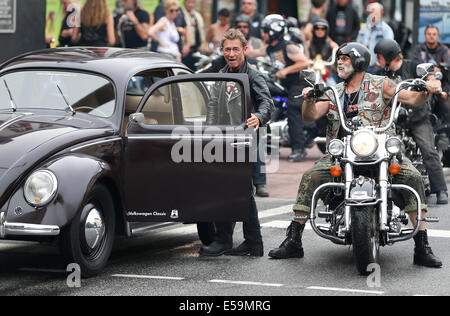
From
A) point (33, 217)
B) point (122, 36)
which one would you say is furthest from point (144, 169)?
point (122, 36)

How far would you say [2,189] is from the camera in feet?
24.0

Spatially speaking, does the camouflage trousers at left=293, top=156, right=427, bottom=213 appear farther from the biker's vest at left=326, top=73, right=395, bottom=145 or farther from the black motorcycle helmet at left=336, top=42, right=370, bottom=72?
the black motorcycle helmet at left=336, top=42, right=370, bottom=72

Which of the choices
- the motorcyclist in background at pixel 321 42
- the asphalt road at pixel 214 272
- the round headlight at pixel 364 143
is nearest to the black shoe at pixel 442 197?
the asphalt road at pixel 214 272

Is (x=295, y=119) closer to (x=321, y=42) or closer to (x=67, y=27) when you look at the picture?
(x=321, y=42)

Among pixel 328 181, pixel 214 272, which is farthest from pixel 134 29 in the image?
pixel 214 272

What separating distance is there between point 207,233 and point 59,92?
1788mm

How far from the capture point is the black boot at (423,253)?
828 centimetres

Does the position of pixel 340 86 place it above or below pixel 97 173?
above

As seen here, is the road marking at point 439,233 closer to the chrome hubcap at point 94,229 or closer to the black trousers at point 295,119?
the chrome hubcap at point 94,229

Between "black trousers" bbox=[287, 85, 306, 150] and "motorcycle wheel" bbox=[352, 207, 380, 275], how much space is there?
8.10 m

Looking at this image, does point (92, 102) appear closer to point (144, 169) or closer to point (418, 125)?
point (144, 169)

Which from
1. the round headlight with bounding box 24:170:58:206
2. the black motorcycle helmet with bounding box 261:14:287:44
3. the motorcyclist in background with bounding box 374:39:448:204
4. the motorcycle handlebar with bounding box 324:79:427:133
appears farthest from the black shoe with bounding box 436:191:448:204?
the round headlight with bounding box 24:170:58:206

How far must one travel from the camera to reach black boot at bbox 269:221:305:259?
28.2 ft
